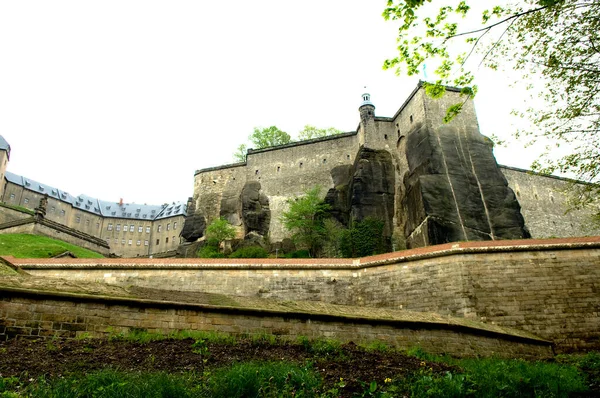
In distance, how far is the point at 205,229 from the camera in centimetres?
4197

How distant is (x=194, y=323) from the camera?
369 inches

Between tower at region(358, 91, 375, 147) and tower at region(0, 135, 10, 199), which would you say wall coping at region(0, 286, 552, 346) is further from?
tower at region(0, 135, 10, 199)

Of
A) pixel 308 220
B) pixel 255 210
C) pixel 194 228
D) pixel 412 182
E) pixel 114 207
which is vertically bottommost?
pixel 308 220

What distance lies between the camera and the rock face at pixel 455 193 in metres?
28.8

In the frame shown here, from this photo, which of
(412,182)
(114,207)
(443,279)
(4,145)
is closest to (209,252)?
(412,182)

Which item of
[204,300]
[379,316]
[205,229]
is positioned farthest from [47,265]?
[205,229]

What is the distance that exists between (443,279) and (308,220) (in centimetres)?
1831

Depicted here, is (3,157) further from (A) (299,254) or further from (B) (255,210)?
(A) (299,254)

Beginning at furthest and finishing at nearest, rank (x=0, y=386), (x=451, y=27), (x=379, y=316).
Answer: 1. (x=379, y=316)
2. (x=451, y=27)
3. (x=0, y=386)

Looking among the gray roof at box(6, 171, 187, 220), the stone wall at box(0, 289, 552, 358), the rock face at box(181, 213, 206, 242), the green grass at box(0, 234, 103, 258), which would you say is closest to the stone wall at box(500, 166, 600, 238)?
the rock face at box(181, 213, 206, 242)

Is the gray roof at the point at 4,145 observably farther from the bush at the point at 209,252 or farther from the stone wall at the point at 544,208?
the stone wall at the point at 544,208

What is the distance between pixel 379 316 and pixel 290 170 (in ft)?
106

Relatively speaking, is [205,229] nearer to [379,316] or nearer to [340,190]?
[340,190]

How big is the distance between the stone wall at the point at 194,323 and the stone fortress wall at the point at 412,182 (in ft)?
56.3
